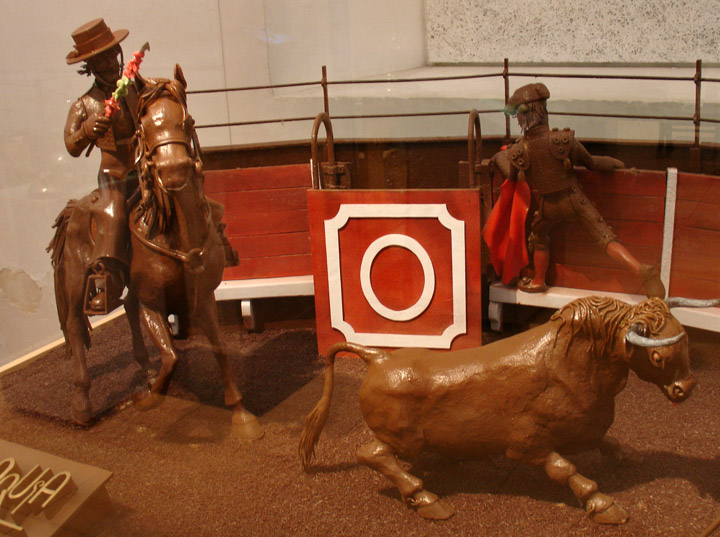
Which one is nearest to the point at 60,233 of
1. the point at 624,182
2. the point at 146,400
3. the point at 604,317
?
the point at 146,400

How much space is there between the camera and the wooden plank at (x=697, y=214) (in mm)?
2812

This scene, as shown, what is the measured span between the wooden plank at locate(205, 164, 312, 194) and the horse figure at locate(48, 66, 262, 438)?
33.5 inches

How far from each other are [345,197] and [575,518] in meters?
1.71

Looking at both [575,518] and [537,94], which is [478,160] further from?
[575,518]

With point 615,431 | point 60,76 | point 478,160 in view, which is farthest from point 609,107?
point 60,76

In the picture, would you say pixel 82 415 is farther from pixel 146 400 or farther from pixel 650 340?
pixel 650 340

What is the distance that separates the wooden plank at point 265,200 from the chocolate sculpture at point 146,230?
869 mm

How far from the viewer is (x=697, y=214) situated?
9.38ft

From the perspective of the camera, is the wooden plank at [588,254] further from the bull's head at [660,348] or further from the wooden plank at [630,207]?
the bull's head at [660,348]

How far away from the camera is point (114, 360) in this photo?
145 inches

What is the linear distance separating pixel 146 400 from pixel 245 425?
49cm

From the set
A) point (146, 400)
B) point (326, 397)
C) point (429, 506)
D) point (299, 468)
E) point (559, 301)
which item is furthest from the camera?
point (146, 400)

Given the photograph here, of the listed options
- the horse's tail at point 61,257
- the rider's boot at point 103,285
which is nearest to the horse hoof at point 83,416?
the horse's tail at point 61,257

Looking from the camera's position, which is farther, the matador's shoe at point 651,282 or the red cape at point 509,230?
the red cape at point 509,230
